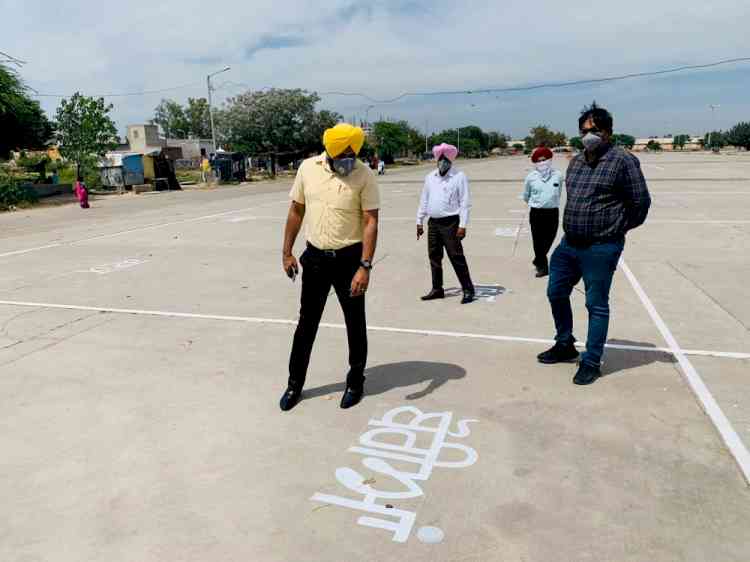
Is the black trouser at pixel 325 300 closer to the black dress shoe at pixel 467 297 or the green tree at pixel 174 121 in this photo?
the black dress shoe at pixel 467 297

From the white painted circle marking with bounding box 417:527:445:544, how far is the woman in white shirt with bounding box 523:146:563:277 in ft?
18.6

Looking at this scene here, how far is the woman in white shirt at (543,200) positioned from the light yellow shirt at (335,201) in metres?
4.56

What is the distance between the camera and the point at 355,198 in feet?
12.0

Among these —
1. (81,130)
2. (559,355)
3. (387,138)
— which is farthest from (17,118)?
(387,138)

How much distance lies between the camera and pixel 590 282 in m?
4.14

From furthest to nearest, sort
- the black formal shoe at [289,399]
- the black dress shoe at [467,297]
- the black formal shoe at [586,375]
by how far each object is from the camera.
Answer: the black dress shoe at [467,297], the black formal shoe at [586,375], the black formal shoe at [289,399]

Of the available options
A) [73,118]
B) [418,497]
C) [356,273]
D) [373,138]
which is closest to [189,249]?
[356,273]

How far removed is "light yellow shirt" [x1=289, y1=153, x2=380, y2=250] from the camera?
143 inches

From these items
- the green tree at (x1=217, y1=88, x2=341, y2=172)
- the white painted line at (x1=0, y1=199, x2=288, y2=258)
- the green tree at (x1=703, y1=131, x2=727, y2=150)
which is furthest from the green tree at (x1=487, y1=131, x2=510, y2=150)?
the white painted line at (x1=0, y1=199, x2=288, y2=258)

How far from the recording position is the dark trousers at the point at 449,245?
6.46m

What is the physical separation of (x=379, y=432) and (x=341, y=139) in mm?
1815

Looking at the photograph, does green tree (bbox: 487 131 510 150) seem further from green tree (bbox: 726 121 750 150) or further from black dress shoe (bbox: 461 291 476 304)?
black dress shoe (bbox: 461 291 476 304)

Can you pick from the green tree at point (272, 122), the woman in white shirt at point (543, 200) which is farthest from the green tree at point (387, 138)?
the woman in white shirt at point (543, 200)

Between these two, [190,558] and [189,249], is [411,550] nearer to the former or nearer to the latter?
[190,558]
